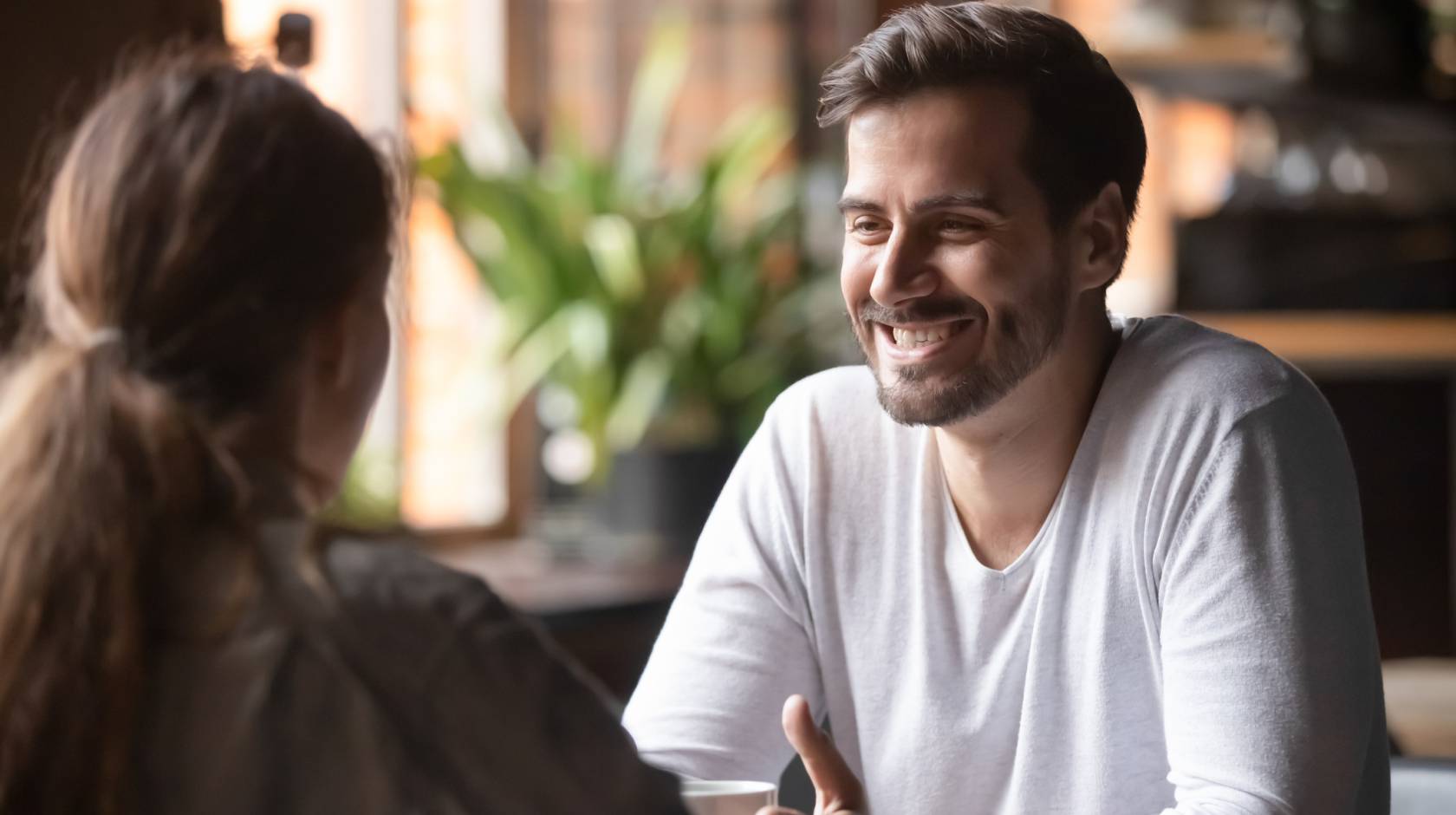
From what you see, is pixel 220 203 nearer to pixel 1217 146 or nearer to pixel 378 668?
pixel 378 668

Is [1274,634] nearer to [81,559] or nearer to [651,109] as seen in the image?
[81,559]

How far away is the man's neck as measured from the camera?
1.34 m

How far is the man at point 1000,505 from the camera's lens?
1.17 meters

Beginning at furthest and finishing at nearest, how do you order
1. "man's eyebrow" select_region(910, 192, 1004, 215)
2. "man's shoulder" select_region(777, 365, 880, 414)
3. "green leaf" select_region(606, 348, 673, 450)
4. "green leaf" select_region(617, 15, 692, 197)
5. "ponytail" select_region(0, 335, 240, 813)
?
"green leaf" select_region(617, 15, 692, 197), "green leaf" select_region(606, 348, 673, 450), "man's shoulder" select_region(777, 365, 880, 414), "man's eyebrow" select_region(910, 192, 1004, 215), "ponytail" select_region(0, 335, 240, 813)

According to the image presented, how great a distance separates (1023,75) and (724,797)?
0.70 m

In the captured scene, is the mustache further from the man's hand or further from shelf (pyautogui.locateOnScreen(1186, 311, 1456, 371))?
shelf (pyautogui.locateOnScreen(1186, 311, 1456, 371))

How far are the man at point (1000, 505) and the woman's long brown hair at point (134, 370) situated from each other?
1.82ft

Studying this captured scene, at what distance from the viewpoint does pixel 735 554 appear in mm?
1414

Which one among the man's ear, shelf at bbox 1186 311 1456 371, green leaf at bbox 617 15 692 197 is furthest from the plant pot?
shelf at bbox 1186 311 1456 371

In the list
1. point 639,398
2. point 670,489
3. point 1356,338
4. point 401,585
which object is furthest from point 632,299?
point 401,585

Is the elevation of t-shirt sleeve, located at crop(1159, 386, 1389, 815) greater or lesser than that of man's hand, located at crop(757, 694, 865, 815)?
greater

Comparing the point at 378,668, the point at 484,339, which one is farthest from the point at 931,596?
the point at 484,339

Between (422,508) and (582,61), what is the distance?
3.23 ft

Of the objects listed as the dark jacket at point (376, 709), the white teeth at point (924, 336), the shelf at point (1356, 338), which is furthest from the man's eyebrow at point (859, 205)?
the shelf at point (1356, 338)
